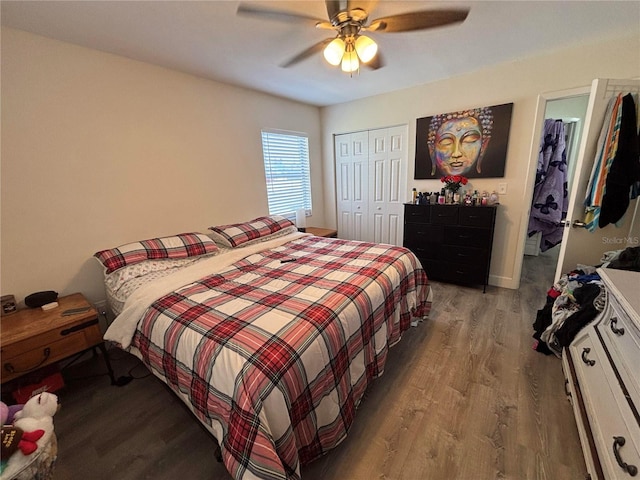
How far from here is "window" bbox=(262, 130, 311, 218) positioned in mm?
3428

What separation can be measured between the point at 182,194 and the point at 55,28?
1.35 meters

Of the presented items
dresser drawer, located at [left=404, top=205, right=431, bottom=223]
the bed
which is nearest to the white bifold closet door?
dresser drawer, located at [left=404, top=205, right=431, bottom=223]

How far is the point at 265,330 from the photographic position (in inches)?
47.6

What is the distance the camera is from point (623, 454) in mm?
936

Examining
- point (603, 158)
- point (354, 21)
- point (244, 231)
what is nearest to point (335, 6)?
point (354, 21)

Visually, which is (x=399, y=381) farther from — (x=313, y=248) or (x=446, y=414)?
(x=313, y=248)

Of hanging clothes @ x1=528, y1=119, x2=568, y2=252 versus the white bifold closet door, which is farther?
the white bifold closet door

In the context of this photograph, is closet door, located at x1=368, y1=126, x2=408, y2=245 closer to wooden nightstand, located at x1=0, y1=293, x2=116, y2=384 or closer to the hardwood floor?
the hardwood floor

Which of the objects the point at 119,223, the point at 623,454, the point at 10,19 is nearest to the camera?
the point at 623,454

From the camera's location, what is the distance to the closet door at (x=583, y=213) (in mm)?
1816

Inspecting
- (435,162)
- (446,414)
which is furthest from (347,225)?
(446,414)

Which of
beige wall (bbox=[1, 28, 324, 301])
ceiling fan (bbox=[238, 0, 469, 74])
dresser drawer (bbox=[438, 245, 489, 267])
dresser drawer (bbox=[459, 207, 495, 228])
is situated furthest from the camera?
dresser drawer (bbox=[438, 245, 489, 267])

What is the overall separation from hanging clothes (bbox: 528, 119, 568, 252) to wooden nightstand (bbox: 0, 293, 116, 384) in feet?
16.2

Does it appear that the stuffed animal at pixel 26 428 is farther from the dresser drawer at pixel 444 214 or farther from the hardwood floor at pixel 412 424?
the dresser drawer at pixel 444 214
